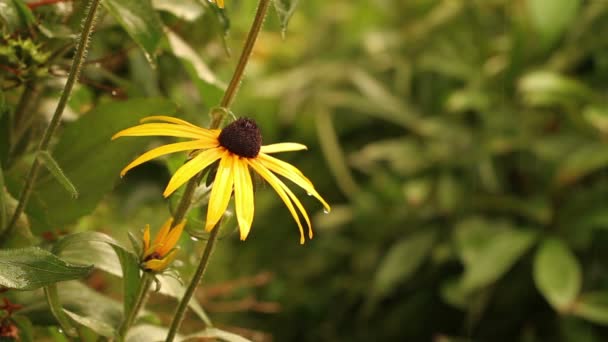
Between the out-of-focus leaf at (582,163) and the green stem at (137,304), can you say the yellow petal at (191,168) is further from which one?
the out-of-focus leaf at (582,163)

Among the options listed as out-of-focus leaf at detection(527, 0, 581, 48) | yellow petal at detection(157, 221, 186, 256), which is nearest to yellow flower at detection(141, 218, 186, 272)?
yellow petal at detection(157, 221, 186, 256)

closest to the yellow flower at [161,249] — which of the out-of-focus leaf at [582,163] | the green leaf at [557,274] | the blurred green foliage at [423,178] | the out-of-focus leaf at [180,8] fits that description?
the out-of-focus leaf at [180,8]

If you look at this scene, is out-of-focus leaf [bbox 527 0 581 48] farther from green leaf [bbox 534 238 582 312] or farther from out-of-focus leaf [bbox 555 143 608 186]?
green leaf [bbox 534 238 582 312]

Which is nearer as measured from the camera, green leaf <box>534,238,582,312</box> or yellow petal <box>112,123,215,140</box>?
yellow petal <box>112,123,215,140</box>

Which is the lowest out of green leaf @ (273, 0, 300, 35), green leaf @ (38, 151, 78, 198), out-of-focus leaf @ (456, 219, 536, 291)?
out-of-focus leaf @ (456, 219, 536, 291)

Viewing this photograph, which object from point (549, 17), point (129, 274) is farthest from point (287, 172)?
point (549, 17)

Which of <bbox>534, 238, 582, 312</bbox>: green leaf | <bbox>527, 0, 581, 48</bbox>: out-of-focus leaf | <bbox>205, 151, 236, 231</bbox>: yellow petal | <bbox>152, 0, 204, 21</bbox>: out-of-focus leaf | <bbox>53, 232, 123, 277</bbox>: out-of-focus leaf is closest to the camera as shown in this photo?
<bbox>205, 151, 236, 231</bbox>: yellow petal

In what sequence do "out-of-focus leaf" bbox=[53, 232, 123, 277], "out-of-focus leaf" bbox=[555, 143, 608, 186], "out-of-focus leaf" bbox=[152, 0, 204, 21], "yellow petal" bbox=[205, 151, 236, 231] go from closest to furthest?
"yellow petal" bbox=[205, 151, 236, 231], "out-of-focus leaf" bbox=[53, 232, 123, 277], "out-of-focus leaf" bbox=[152, 0, 204, 21], "out-of-focus leaf" bbox=[555, 143, 608, 186]
